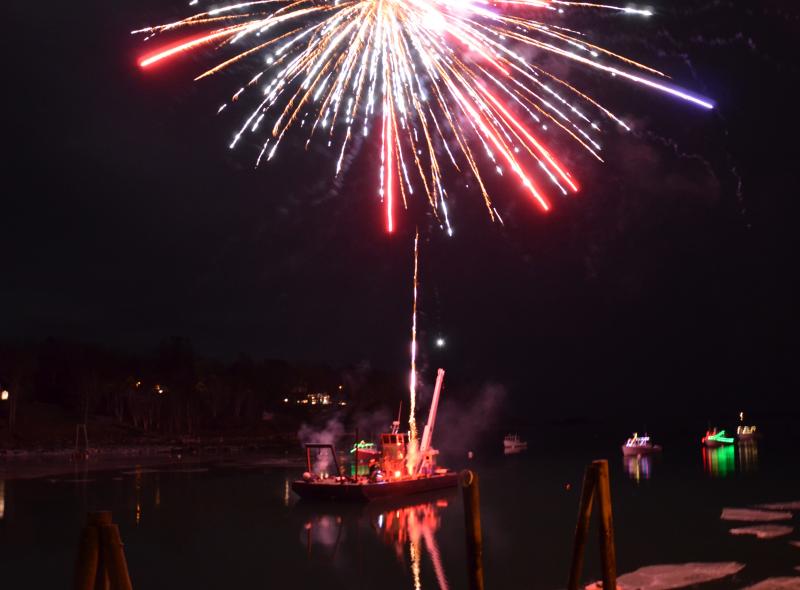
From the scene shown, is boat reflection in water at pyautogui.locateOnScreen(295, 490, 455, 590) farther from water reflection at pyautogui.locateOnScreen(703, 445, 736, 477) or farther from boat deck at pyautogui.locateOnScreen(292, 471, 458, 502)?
water reflection at pyautogui.locateOnScreen(703, 445, 736, 477)

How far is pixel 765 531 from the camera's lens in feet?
99.6

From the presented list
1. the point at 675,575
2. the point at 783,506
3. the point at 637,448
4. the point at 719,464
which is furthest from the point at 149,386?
the point at 675,575

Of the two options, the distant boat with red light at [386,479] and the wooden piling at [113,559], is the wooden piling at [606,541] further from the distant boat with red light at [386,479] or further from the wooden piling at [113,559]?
the distant boat with red light at [386,479]

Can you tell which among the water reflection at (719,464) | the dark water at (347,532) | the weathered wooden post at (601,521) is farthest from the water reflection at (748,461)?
the weathered wooden post at (601,521)

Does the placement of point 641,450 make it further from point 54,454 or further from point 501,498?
point 54,454

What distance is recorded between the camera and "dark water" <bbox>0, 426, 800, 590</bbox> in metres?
24.4

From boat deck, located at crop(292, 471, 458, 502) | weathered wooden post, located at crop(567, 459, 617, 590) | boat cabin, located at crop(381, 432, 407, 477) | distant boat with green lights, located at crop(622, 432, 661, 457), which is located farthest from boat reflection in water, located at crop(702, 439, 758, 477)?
weathered wooden post, located at crop(567, 459, 617, 590)

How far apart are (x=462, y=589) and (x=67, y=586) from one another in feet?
38.6

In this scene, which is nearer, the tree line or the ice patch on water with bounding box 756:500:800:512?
the ice patch on water with bounding box 756:500:800:512

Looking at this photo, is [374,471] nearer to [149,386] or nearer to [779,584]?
[779,584]

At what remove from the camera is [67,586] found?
74.4 ft

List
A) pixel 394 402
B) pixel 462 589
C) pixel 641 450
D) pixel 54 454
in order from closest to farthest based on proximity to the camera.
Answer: pixel 462 589
pixel 54 454
pixel 641 450
pixel 394 402

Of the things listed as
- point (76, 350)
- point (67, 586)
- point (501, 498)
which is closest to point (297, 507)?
point (501, 498)

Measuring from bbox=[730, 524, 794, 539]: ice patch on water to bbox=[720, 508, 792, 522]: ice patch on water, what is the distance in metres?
2.53
